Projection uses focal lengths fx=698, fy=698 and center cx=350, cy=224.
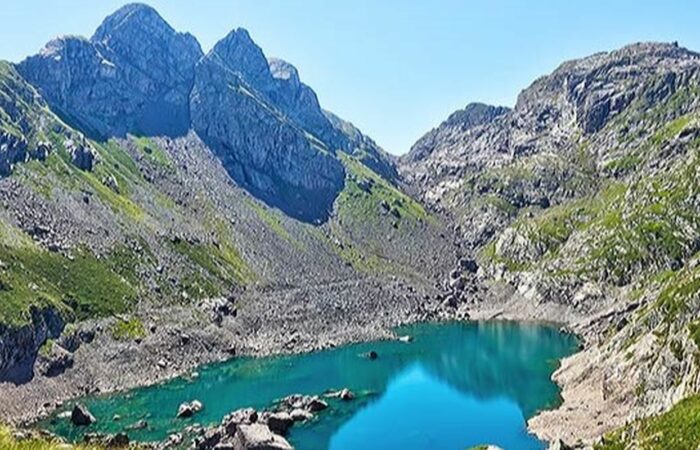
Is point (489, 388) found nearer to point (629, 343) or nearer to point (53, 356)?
point (629, 343)

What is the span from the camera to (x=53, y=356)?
13638 cm

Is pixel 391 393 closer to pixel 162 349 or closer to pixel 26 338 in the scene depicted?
pixel 162 349

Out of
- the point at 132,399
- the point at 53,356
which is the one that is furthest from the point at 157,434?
the point at 53,356

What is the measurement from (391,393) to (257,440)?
58473 millimetres

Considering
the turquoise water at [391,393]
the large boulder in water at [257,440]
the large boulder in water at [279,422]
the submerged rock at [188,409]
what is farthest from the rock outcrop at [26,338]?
the large boulder in water at [257,440]

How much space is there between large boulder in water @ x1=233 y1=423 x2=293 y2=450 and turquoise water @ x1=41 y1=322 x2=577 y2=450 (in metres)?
13.7

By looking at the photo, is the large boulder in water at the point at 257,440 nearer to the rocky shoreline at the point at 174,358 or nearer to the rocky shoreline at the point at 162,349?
the rocky shoreline at the point at 174,358

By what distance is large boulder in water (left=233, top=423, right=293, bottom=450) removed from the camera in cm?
8562

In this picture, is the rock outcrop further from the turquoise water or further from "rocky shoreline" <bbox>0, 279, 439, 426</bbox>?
the turquoise water

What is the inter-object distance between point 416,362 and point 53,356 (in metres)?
82.3

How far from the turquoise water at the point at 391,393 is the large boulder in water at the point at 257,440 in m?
13.7

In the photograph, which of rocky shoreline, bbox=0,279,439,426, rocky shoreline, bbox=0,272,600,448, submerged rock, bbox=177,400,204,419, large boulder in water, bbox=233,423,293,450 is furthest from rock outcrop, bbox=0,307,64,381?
large boulder in water, bbox=233,423,293,450

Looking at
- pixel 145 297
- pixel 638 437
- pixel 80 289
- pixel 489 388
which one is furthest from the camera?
pixel 145 297

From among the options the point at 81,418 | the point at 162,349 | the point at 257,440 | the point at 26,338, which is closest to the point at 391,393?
the point at 162,349
